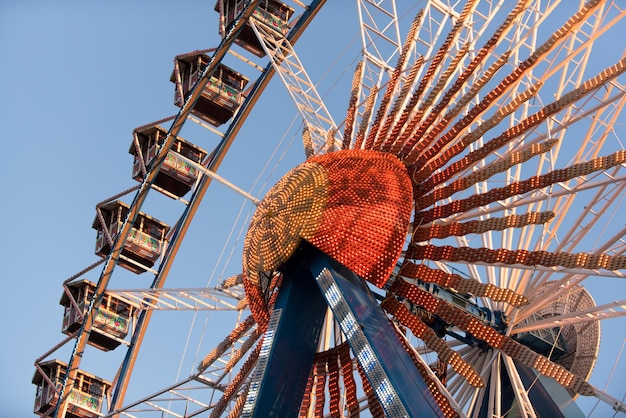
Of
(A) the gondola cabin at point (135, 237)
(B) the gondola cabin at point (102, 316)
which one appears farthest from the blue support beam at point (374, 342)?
(B) the gondola cabin at point (102, 316)

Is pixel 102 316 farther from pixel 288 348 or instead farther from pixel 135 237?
pixel 288 348

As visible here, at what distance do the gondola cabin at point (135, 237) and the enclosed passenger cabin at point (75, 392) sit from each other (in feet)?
8.89

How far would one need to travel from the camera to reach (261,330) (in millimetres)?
15297

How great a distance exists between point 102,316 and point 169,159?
3879 mm

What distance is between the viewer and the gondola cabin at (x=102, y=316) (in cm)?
2353

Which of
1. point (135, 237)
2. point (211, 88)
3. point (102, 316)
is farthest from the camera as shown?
point (135, 237)

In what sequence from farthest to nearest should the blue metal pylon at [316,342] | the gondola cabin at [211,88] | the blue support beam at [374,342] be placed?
the gondola cabin at [211,88] → the blue metal pylon at [316,342] → the blue support beam at [374,342]

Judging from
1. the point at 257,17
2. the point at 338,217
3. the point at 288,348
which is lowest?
the point at 288,348

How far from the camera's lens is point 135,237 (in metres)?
23.7

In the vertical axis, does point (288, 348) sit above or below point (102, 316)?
above

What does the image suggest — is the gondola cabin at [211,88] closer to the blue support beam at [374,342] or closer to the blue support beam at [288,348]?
the blue support beam at [288,348]

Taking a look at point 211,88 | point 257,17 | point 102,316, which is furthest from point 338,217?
point 102,316

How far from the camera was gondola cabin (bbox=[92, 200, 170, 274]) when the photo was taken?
77.9 ft

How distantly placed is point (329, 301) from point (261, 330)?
2.11m
